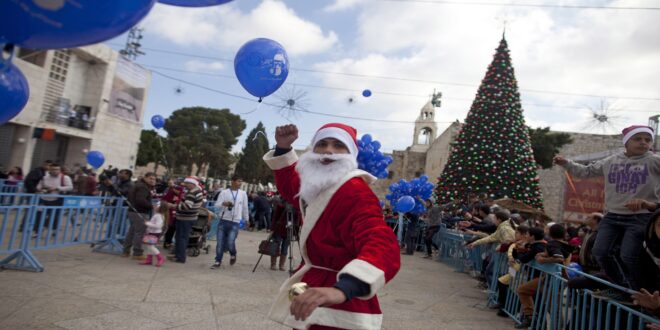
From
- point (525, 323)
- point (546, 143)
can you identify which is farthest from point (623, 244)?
point (546, 143)

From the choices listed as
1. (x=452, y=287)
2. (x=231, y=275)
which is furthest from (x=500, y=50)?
(x=231, y=275)

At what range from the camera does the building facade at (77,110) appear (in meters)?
19.5

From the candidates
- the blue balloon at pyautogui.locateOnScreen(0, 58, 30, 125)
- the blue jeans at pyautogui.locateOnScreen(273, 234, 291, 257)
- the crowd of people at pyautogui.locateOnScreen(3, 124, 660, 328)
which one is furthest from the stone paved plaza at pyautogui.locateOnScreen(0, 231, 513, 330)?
the blue balloon at pyautogui.locateOnScreen(0, 58, 30, 125)

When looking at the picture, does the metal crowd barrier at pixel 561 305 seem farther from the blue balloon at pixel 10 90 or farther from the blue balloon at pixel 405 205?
the blue balloon at pixel 405 205

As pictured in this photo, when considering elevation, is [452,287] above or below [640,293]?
below

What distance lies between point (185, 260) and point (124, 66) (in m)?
22.1

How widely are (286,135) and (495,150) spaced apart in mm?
15767

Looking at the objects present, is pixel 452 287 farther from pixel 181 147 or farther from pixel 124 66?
pixel 181 147

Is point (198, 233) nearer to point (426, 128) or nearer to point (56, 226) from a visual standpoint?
point (56, 226)

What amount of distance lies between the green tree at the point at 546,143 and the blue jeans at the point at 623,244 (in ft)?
81.6

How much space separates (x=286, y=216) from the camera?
7.93 m

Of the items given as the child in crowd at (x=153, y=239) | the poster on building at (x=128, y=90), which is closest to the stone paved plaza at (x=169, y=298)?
the child in crowd at (x=153, y=239)

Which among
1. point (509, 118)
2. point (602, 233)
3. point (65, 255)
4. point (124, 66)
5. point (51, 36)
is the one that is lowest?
point (65, 255)

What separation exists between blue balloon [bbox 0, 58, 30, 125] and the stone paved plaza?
7.79 ft
